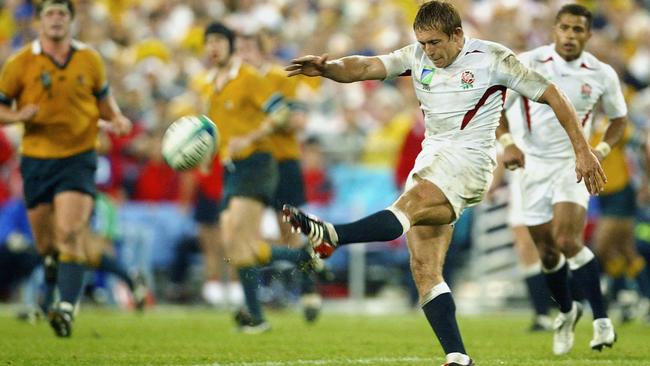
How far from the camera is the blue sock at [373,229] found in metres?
7.11

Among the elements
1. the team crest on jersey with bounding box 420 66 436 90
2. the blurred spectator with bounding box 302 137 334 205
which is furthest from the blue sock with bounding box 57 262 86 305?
the blurred spectator with bounding box 302 137 334 205

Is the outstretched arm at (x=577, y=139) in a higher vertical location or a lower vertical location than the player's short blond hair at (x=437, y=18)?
lower

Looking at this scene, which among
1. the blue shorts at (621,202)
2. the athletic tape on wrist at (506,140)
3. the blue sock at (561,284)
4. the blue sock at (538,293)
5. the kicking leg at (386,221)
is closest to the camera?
the kicking leg at (386,221)

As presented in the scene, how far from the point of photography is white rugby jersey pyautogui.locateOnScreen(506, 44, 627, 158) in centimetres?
984

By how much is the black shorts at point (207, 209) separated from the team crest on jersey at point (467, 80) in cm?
945

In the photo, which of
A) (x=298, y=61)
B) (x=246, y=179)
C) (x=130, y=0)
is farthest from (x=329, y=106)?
(x=298, y=61)

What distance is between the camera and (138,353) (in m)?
9.47

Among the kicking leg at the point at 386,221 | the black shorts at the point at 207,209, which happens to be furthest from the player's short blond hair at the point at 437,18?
the black shorts at the point at 207,209

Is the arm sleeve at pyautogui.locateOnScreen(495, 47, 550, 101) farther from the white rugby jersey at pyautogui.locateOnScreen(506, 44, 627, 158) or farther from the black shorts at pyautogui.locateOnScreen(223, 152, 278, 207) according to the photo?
the black shorts at pyautogui.locateOnScreen(223, 152, 278, 207)

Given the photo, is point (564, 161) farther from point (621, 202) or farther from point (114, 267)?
point (114, 267)

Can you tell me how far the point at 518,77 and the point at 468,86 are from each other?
1.03 feet

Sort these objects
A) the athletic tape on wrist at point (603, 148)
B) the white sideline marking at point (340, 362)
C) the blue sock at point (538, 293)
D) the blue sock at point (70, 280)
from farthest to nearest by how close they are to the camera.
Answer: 1. the blue sock at point (538, 293)
2. the blue sock at point (70, 280)
3. the athletic tape on wrist at point (603, 148)
4. the white sideline marking at point (340, 362)

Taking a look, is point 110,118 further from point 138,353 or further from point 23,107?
point 138,353

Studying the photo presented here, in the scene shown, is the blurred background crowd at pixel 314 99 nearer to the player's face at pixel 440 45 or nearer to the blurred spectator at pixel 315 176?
the blurred spectator at pixel 315 176
